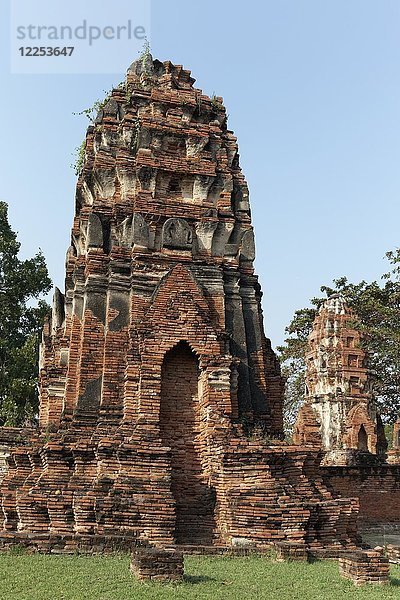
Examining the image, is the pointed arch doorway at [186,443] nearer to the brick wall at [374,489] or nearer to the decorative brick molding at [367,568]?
the decorative brick molding at [367,568]

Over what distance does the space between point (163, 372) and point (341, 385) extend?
1578cm

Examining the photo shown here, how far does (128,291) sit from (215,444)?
141 inches

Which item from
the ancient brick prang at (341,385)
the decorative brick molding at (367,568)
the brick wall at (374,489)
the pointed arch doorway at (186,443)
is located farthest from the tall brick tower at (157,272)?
the ancient brick prang at (341,385)

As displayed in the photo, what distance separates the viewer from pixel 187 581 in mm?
7387

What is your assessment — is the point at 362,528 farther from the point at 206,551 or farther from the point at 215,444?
the point at 206,551

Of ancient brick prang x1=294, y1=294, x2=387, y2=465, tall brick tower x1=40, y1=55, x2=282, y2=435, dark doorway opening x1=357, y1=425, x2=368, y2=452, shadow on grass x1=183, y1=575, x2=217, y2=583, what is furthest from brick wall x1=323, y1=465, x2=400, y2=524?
shadow on grass x1=183, y1=575, x2=217, y2=583

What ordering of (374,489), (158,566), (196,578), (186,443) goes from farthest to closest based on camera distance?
(374,489) → (186,443) → (196,578) → (158,566)

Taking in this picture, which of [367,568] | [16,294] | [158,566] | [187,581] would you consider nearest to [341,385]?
[16,294]

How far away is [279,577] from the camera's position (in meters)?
7.98

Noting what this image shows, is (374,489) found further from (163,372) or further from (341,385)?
(341,385)

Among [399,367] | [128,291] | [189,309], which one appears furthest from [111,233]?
[399,367]

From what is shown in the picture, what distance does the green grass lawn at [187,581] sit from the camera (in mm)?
6809

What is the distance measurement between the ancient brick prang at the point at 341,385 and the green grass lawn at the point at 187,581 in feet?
52.3

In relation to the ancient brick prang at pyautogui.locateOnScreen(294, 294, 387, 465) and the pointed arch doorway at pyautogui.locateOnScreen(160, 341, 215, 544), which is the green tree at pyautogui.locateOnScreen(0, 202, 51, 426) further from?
the pointed arch doorway at pyautogui.locateOnScreen(160, 341, 215, 544)
